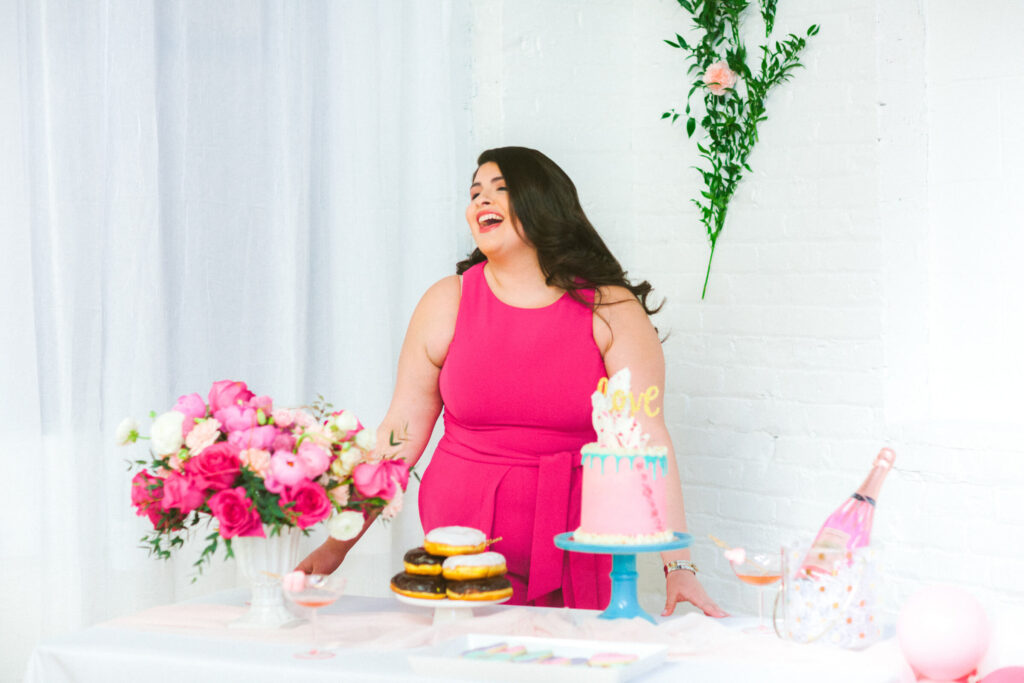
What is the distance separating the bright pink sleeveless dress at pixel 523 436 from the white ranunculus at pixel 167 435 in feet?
2.46

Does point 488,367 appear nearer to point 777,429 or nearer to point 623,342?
point 623,342

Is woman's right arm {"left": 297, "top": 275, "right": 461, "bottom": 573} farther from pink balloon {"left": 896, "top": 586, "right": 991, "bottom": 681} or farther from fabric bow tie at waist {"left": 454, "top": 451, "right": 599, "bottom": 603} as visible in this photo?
pink balloon {"left": 896, "top": 586, "right": 991, "bottom": 681}

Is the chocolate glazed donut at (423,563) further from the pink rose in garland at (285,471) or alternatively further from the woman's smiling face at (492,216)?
the woman's smiling face at (492,216)

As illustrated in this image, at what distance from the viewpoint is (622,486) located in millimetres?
1662

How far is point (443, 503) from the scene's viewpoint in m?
2.31

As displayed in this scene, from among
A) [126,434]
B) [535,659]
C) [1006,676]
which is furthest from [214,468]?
[1006,676]

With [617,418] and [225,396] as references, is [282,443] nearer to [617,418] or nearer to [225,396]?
[225,396]

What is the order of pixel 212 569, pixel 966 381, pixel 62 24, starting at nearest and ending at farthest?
1. pixel 62 24
2. pixel 212 569
3. pixel 966 381

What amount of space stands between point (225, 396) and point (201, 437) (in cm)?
9

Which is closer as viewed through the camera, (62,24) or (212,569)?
(62,24)

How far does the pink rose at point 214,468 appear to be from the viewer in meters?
1.62

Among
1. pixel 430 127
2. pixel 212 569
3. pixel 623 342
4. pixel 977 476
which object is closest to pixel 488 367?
pixel 623 342

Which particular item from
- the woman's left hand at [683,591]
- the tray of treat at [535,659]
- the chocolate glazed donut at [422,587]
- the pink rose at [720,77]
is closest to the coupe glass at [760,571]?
the tray of treat at [535,659]

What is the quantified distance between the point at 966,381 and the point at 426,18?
5.81 feet
